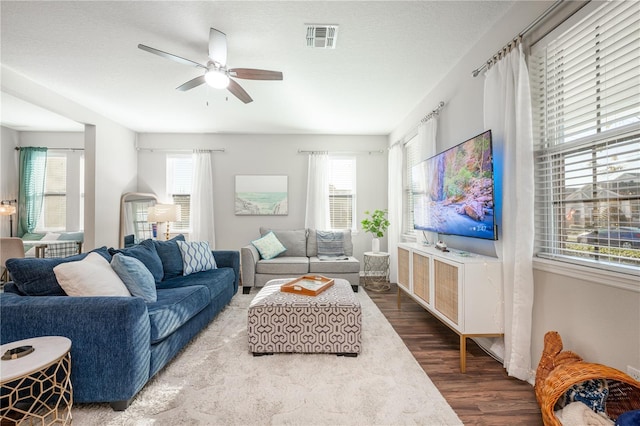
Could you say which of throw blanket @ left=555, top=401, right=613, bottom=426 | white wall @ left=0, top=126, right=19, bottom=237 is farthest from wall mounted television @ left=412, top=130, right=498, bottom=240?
white wall @ left=0, top=126, right=19, bottom=237

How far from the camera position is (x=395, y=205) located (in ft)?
15.0

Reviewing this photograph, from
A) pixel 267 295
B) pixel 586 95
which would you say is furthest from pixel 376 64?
pixel 267 295

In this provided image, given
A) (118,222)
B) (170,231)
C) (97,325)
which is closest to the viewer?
(97,325)

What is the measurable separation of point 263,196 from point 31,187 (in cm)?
418

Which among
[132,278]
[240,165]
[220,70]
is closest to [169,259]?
[132,278]

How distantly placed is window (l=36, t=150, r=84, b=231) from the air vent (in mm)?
5251

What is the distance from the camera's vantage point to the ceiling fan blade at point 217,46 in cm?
227

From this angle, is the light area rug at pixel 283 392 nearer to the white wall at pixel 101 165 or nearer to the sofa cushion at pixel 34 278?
the sofa cushion at pixel 34 278

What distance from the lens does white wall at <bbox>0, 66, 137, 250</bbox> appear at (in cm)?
373

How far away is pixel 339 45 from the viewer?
2512mm

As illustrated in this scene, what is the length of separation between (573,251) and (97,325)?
2844 millimetres

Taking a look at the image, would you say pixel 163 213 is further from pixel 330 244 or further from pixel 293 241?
pixel 330 244

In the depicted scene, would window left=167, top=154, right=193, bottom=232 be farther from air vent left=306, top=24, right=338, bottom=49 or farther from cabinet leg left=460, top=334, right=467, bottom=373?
cabinet leg left=460, top=334, right=467, bottom=373

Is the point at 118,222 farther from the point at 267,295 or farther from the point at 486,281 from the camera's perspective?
the point at 486,281
